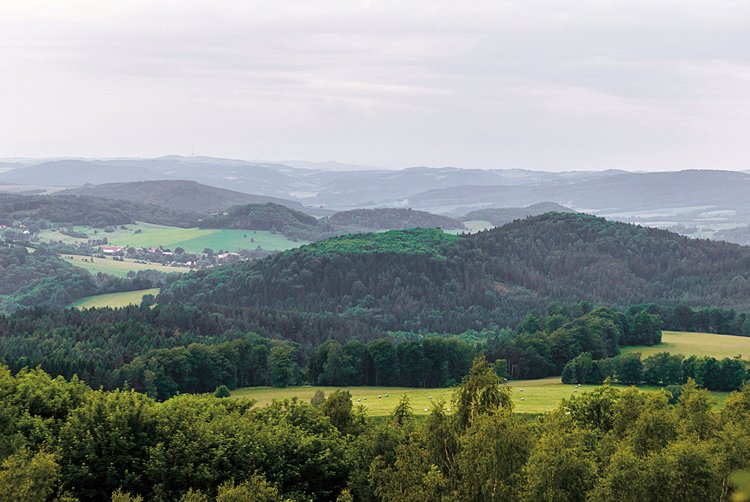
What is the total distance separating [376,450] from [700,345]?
95.4m

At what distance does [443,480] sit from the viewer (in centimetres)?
5253

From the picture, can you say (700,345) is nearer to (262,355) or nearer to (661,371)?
(661,371)

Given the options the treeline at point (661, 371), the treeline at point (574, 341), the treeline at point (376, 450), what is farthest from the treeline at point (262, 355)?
the treeline at point (376, 450)

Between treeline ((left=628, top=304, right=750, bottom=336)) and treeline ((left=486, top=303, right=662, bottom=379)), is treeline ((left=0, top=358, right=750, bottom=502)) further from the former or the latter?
treeline ((left=628, top=304, right=750, bottom=336))

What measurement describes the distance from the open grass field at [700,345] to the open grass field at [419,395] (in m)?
21.6

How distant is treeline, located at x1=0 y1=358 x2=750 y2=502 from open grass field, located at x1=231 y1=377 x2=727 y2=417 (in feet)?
56.6

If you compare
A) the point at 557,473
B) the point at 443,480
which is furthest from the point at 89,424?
the point at 557,473

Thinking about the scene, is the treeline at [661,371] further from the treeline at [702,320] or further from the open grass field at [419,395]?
the treeline at [702,320]

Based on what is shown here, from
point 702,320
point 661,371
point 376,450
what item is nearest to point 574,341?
point 661,371

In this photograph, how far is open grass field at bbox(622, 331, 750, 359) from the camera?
135750mm

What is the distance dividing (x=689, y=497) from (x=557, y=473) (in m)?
7.01

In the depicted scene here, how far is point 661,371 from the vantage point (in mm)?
117312

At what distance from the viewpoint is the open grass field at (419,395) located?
92.9 m

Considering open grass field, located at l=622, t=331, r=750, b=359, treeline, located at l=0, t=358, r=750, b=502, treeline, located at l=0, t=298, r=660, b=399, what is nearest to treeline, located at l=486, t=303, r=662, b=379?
treeline, located at l=0, t=298, r=660, b=399
